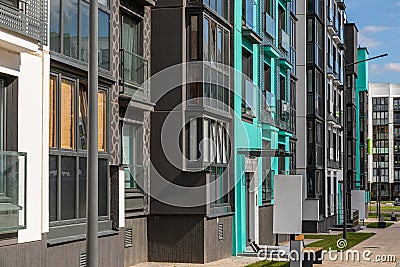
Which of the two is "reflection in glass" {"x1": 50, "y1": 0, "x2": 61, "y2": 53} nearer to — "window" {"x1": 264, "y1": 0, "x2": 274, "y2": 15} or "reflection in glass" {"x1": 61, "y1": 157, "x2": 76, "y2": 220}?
"reflection in glass" {"x1": 61, "y1": 157, "x2": 76, "y2": 220}

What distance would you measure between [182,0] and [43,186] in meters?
11.1

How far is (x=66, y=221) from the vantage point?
16.8m

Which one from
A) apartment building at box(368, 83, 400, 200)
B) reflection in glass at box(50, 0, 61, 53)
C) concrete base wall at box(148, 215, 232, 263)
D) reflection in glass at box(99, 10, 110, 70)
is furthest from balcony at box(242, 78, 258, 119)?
apartment building at box(368, 83, 400, 200)

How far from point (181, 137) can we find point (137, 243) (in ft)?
11.3

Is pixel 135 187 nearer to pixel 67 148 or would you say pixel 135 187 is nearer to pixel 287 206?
pixel 287 206

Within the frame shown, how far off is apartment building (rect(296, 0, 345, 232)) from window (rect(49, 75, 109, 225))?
31.5 metres

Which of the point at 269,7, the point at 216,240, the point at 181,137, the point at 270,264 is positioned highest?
the point at 269,7

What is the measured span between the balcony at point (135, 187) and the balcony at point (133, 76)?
6.77 feet

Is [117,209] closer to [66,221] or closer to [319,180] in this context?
[66,221]

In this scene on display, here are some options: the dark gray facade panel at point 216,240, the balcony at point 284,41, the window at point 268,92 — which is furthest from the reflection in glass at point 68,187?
the balcony at point 284,41

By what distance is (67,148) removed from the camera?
1681cm

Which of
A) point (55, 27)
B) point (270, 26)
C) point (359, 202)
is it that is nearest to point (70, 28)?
point (55, 27)

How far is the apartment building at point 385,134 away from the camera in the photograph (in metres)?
136

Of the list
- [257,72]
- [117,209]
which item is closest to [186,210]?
[117,209]
